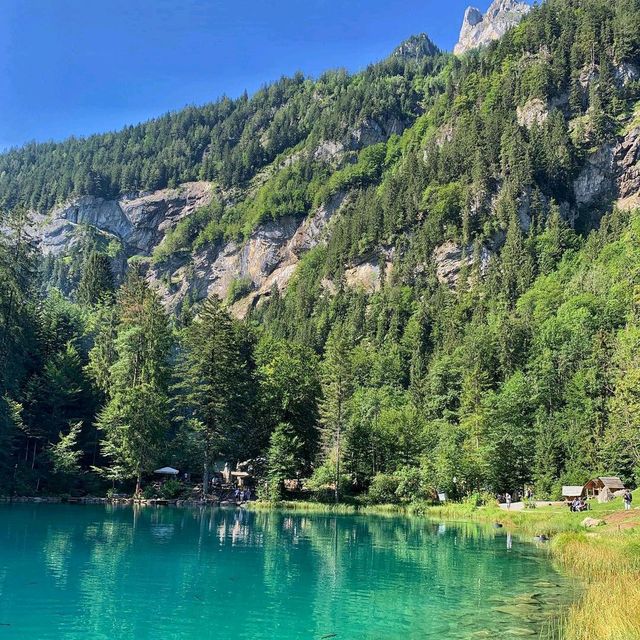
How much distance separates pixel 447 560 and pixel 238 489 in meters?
39.7

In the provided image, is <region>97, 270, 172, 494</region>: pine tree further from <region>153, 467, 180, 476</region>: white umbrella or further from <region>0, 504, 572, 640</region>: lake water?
<region>0, 504, 572, 640</region>: lake water

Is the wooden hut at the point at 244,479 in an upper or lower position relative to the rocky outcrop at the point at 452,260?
lower

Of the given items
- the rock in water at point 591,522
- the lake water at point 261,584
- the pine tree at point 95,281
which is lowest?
the lake water at point 261,584

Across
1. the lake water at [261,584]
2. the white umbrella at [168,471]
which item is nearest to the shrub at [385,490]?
the white umbrella at [168,471]

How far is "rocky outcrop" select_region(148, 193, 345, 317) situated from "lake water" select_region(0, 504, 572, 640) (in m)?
131

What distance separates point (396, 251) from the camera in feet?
467

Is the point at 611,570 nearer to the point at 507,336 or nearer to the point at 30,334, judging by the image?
the point at 30,334

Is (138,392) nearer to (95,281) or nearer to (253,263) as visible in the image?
(95,281)

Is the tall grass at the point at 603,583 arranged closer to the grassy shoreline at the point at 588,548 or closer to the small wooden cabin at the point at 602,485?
the grassy shoreline at the point at 588,548

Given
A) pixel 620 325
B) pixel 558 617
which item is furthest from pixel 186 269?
pixel 558 617

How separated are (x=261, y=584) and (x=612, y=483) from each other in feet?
139

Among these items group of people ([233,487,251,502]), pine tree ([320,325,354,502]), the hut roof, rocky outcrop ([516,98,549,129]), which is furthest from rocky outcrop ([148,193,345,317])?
the hut roof

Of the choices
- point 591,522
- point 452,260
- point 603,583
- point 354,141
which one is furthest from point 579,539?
point 354,141

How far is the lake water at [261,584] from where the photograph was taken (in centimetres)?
1588
